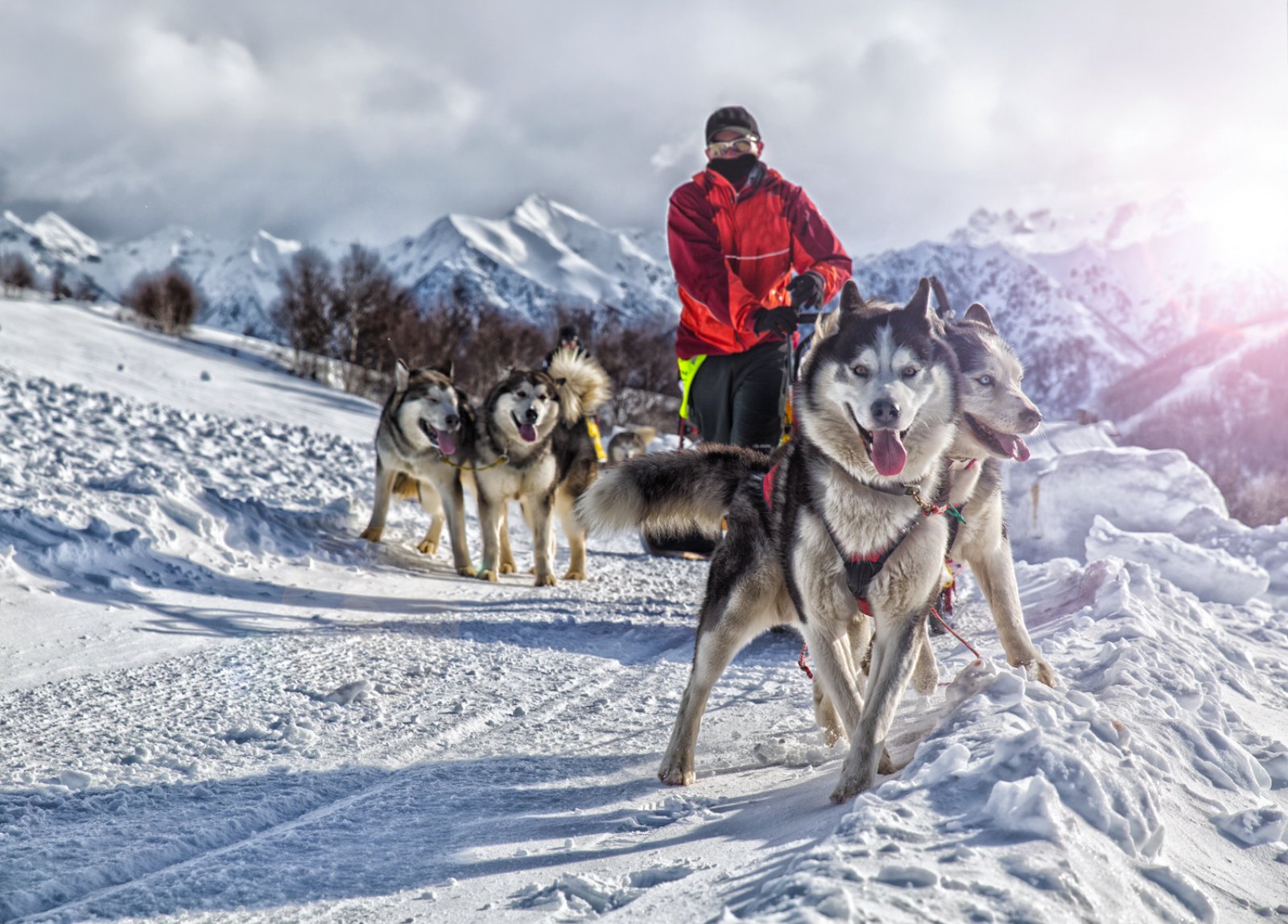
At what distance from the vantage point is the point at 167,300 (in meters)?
31.3

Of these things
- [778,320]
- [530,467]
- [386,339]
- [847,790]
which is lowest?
[847,790]

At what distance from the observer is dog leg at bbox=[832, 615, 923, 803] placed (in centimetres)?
229

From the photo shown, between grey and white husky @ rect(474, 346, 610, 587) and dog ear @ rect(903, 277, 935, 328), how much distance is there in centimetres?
413

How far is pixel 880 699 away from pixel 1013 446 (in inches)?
50.7

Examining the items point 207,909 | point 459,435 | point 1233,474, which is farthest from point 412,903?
point 1233,474

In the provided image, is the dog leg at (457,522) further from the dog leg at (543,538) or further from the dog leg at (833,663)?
the dog leg at (833,663)

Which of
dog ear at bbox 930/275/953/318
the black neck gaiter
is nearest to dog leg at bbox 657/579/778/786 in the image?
dog ear at bbox 930/275/953/318

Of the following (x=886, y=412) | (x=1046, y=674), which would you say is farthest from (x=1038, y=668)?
(x=886, y=412)

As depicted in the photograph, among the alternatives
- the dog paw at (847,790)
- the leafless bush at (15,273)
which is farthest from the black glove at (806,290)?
the leafless bush at (15,273)

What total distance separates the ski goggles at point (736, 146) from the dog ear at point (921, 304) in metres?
2.33

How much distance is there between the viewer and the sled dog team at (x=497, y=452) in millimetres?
6695

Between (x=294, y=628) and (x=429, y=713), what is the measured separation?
1.60 meters

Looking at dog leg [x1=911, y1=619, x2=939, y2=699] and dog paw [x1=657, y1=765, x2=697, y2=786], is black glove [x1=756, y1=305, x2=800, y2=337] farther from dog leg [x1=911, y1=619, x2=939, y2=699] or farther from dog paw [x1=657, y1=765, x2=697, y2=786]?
dog paw [x1=657, y1=765, x2=697, y2=786]

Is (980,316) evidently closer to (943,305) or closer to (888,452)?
(943,305)
